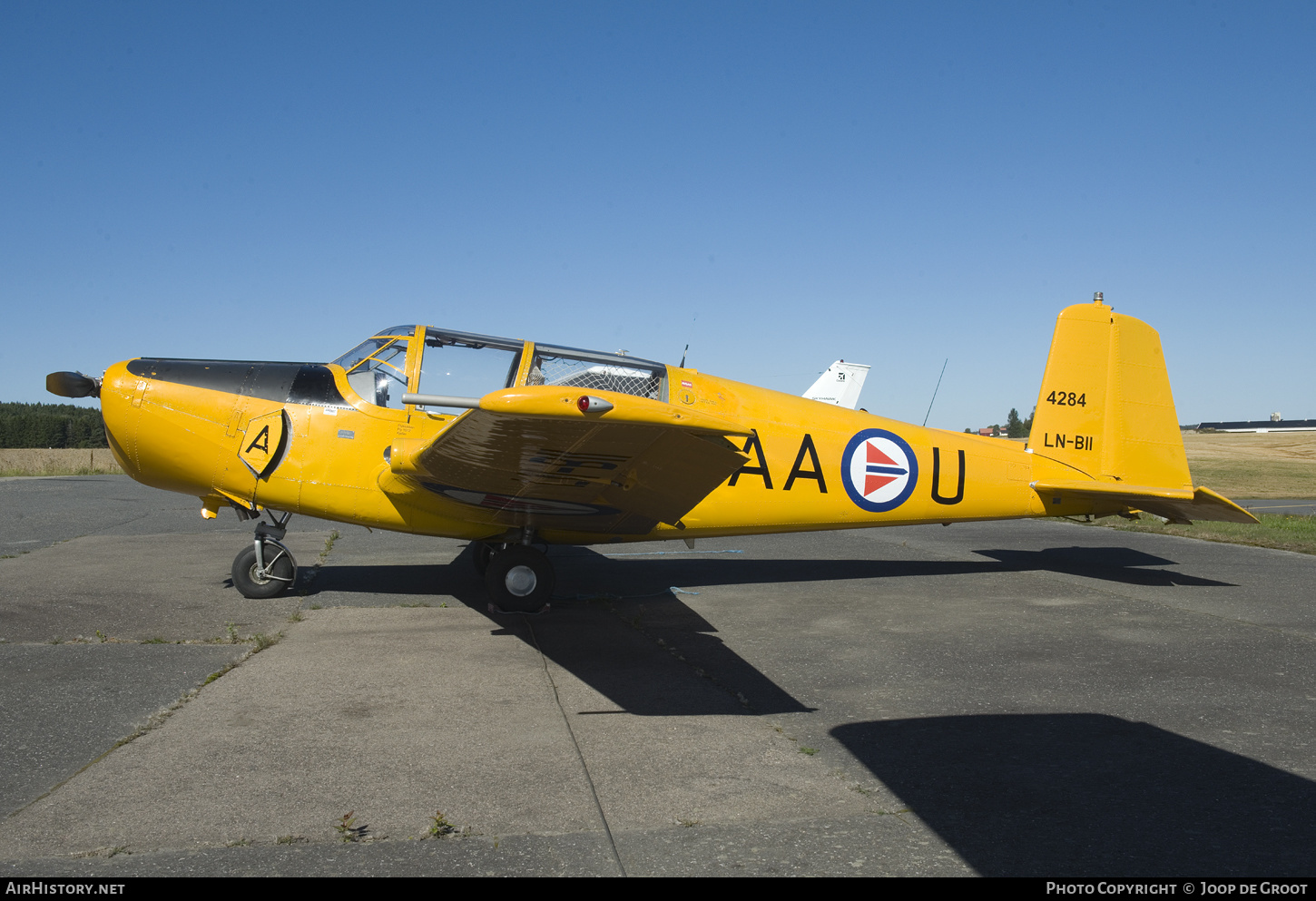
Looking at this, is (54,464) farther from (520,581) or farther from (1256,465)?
(1256,465)

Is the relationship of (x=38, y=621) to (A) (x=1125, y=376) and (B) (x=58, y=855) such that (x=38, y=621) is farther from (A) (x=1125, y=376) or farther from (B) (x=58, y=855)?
(A) (x=1125, y=376)

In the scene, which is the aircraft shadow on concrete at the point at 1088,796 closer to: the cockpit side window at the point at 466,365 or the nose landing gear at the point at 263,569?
the cockpit side window at the point at 466,365

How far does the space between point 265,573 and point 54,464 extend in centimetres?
3159

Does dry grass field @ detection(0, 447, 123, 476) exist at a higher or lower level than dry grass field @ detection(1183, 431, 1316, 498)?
lower

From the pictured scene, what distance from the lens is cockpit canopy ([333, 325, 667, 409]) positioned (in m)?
7.15

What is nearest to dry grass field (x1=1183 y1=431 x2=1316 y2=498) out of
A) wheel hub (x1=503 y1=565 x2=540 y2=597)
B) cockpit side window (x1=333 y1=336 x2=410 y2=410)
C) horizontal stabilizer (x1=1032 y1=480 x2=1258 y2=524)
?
horizontal stabilizer (x1=1032 y1=480 x2=1258 y2=524)

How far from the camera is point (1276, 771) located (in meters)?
3.65

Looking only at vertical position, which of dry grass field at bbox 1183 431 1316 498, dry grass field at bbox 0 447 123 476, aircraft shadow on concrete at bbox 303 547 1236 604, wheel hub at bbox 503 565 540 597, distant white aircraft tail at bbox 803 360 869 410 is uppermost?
distant white aircraft tail at bbox 803 360 869 410

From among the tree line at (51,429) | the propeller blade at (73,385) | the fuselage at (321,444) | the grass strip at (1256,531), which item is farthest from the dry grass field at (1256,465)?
the tree line at (51,429)

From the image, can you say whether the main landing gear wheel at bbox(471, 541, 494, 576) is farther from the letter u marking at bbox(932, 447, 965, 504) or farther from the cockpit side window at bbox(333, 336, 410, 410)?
the letter u marking at bbox(932, 447, 965, 504)

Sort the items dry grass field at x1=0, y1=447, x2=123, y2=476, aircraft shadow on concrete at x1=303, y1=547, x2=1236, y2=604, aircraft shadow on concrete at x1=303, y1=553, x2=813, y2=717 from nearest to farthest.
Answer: aircraft shadow on concrete at x1=303, y1=553, x2=813, y2=717
aircraft shadow on concrete at x1=303, y1=547, x2=1236, y2=604
dry grass field at x1=0, y1=447, x2=123, y2=476

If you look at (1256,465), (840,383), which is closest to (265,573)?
(840,383)

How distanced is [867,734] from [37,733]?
412 cm
